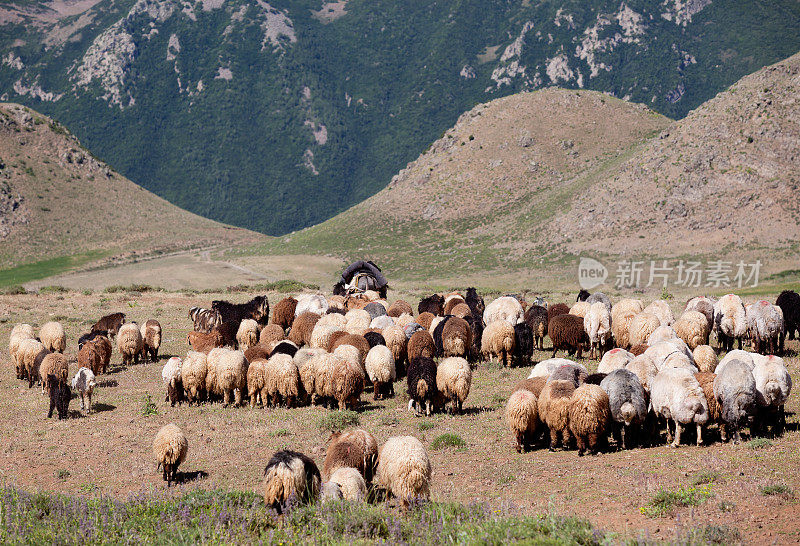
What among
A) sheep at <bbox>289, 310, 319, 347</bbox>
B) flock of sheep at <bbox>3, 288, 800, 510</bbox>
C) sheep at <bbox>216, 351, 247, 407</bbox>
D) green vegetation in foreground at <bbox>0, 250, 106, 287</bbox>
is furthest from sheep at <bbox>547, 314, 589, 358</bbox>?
green vegetation in foreground at <bbox>0, 250, 106, 287</bbox>

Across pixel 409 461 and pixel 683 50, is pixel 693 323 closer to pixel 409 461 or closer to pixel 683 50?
pixel 409 461

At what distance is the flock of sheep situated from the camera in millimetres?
10922

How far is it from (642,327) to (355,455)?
12.6m

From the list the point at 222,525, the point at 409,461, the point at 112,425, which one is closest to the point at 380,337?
the point at 112,425

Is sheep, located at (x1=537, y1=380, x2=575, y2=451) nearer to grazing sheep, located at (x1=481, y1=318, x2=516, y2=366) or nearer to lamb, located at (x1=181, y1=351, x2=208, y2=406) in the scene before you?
grazing sheep, located at (x1=481, y1=318, x2=516, y2=366)

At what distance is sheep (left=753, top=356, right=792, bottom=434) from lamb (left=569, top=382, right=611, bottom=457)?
8.79 ft

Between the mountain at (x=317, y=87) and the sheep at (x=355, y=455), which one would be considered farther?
the mountain at (x=317, y=87)

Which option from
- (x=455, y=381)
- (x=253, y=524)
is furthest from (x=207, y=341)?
(x=253, y=524)

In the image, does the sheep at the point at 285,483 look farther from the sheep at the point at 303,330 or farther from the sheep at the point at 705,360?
the sheep at the point at 303,330

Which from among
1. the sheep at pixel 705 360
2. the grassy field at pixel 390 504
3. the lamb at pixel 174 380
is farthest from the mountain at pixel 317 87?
the sheep at pixel 705 360

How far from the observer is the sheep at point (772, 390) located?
12336mm

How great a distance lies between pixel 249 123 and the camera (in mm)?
179750

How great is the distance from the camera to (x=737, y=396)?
39.5ft

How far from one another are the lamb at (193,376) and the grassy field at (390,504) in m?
0.64
